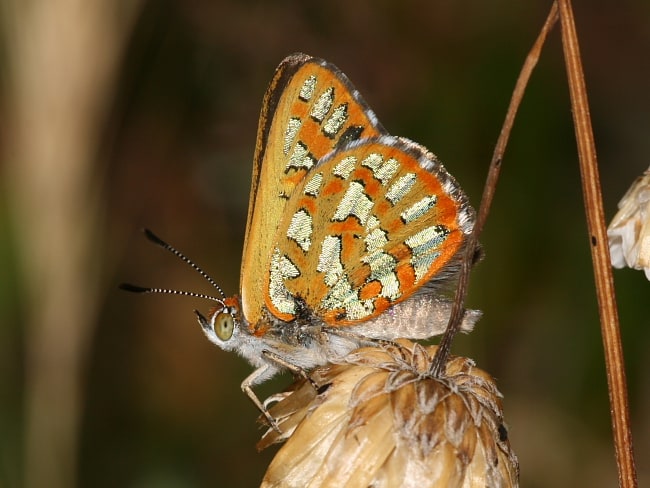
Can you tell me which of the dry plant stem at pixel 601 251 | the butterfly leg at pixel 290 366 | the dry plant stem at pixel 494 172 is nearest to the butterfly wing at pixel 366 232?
the butterfly leg at pixel 290 366

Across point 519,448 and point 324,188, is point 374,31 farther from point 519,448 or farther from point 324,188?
point 324,188

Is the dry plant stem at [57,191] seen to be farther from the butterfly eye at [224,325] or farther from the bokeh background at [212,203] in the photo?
the butterfly eye at [224,325]

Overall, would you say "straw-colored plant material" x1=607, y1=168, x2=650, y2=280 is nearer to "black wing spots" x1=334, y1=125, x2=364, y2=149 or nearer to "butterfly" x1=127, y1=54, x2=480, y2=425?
"butterfly" x1=127, y1=54, x2=480, y2=425

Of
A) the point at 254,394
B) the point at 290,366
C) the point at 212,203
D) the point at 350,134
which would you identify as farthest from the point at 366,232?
the point at 212,203

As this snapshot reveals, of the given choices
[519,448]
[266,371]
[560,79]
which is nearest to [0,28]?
[266,371]

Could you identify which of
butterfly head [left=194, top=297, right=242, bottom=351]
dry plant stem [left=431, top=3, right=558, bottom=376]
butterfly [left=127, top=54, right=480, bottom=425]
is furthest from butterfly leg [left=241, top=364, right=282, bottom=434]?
dry plant stem [left=431, top=3, right=558, bottom=376]
